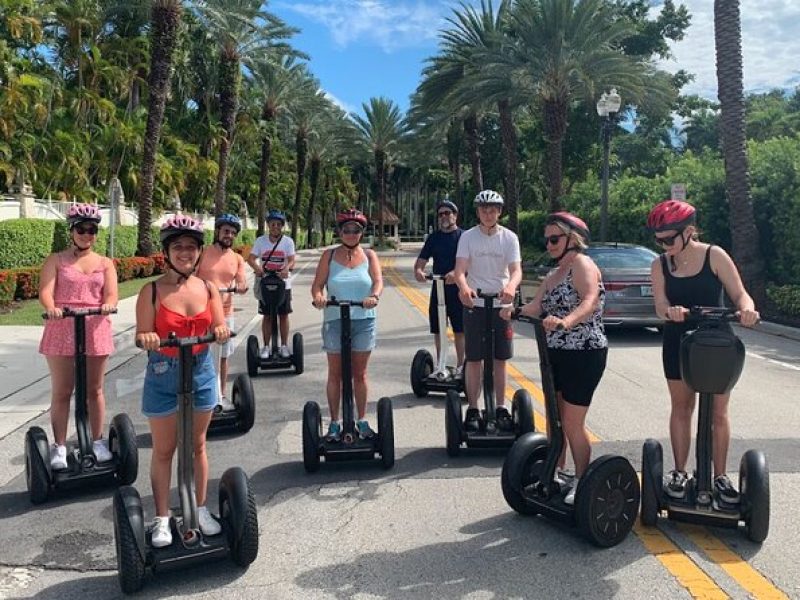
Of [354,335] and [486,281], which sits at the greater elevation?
[486,281]

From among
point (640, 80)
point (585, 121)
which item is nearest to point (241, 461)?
point (640, 80)

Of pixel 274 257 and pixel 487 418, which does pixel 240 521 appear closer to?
pixel 487 418

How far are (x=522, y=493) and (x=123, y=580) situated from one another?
223cm

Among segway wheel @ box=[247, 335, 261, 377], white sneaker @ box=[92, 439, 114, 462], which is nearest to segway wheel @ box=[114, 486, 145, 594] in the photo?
white sneaker @ box=[92, 439, 114, 462]

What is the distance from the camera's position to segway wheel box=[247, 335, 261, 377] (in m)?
9.33

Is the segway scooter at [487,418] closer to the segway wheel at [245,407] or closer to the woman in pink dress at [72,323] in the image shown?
the segway wheel at [245,407]

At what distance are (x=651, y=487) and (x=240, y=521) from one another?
231 cm

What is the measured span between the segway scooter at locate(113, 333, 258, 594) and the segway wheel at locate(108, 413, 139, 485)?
130cm

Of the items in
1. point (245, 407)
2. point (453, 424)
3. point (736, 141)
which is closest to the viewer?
point (453, 424)

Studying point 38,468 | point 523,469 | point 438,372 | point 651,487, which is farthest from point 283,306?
point 651,487

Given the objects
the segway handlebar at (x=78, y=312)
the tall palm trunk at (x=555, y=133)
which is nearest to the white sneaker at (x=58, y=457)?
the segway handlebar at (x=78, y=312)

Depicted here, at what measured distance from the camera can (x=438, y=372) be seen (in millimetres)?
7996

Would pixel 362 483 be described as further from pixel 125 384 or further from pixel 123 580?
pixel 125 384

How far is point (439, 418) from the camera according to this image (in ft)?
23.5
